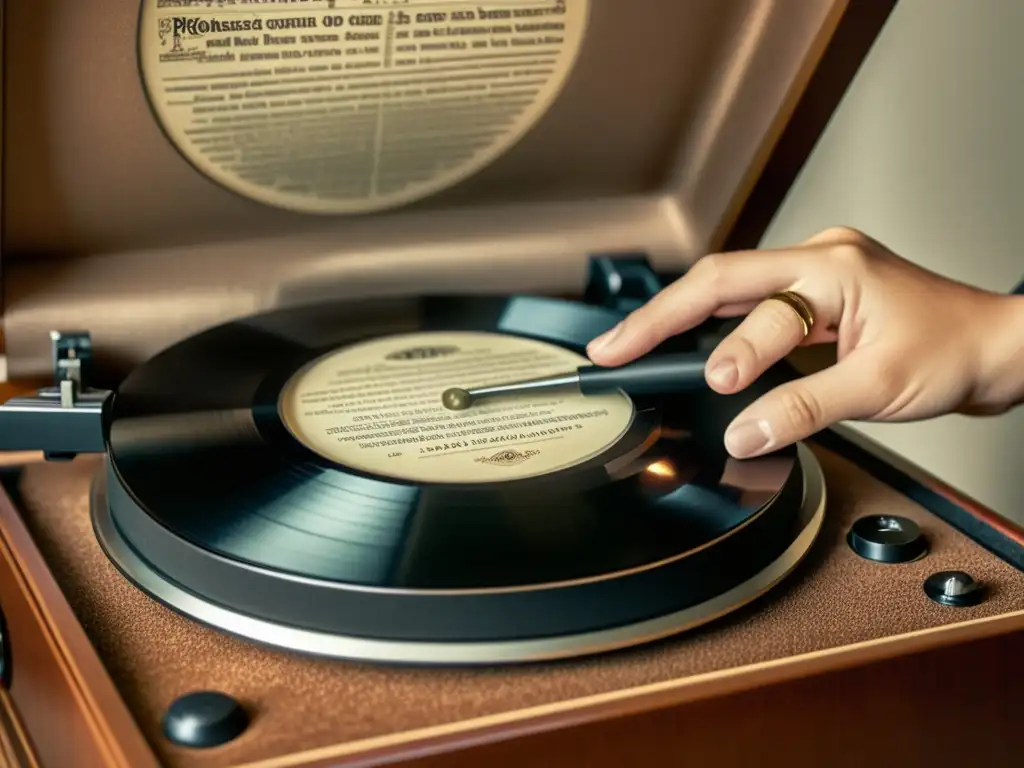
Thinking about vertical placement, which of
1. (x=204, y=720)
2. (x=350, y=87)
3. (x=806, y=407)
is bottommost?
(x=204, y=720)

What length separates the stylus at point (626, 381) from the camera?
2.76 ft

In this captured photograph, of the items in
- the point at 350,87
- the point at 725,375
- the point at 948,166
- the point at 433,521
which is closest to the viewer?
the point at 433,521

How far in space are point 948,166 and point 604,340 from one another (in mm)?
654

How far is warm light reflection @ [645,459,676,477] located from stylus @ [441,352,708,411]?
0.34 ft

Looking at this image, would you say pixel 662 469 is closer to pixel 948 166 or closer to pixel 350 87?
pixel 350 87

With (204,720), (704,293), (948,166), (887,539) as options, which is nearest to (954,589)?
(887,539)

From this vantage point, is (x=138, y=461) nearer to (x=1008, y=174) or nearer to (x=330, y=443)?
(x=330, y=443)

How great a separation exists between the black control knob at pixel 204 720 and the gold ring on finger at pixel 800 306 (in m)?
0.46

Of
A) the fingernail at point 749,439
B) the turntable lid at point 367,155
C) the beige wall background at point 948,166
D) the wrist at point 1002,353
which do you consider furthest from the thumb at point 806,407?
the beige wall background at point 948,166

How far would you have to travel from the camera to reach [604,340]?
88cm

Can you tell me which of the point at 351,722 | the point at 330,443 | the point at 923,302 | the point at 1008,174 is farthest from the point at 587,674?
the point at 1008,174

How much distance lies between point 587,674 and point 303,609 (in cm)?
15

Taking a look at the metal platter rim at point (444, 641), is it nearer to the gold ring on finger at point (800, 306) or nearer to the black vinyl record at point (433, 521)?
the black vinyl record at point (433, 521)

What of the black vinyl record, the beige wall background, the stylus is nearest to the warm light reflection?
the black vinyl record
